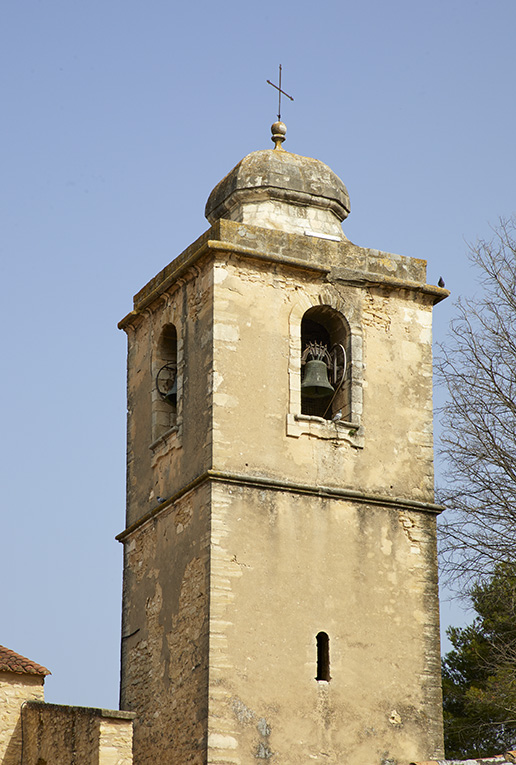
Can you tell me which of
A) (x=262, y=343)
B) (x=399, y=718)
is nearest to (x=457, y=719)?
(x=399, y=718)

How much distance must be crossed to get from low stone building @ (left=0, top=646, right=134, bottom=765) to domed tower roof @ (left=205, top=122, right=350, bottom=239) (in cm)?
581

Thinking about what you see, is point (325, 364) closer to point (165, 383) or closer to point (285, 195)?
point (165, 383)

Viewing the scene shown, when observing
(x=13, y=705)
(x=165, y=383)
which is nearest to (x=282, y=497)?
(x=165, y=383)

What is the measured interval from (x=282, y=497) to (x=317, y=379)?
1.47 metres

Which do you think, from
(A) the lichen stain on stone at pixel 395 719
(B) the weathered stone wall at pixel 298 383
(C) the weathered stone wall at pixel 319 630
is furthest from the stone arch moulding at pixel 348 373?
(A) the lichen stain on stone at pixel 395 719

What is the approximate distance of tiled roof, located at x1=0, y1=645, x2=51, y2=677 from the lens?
1533 cm

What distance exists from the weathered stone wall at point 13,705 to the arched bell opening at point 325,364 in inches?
171

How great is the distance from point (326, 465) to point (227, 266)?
2458mm

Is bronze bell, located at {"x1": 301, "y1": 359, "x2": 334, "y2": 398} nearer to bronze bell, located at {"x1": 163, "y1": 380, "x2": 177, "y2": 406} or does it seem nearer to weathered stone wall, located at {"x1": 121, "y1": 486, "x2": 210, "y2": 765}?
bronze bell, located at {"x1": 163, "y1": 380, "x2": 177, "y2": 406}

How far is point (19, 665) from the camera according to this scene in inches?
607

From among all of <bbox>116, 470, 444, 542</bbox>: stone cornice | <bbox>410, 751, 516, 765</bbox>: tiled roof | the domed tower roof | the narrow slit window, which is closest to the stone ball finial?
the domed tower roof

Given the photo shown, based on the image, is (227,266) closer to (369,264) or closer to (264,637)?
(369,264)

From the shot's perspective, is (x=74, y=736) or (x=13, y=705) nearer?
(x=74, y=736)

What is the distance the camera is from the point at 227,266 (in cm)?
1545
